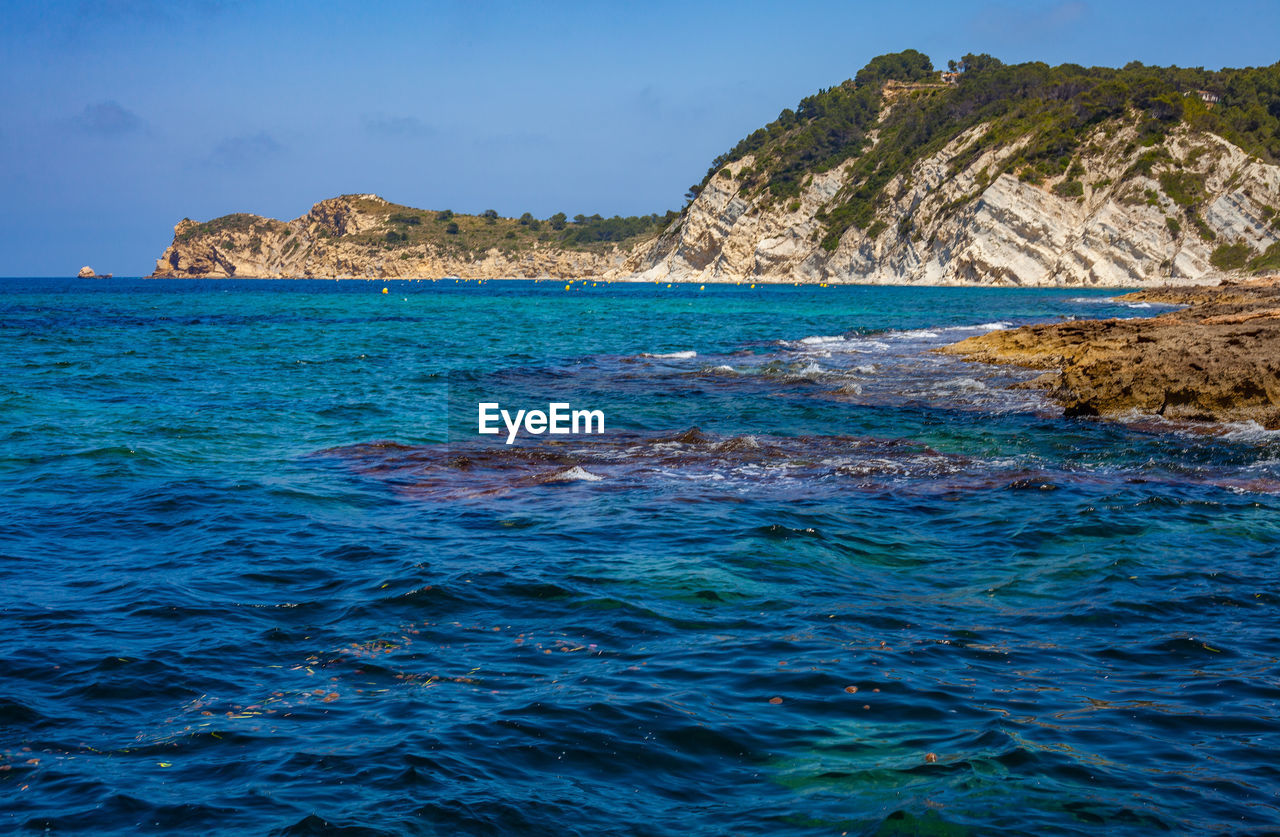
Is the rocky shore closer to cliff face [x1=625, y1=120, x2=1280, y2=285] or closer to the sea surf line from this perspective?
the sea surf line

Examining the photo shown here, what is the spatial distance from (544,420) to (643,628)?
36.9 feet

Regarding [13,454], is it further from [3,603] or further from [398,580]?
[398,580]

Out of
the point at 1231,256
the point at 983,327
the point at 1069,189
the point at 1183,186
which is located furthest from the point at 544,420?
the point at 1069,189

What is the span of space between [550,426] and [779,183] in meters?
124

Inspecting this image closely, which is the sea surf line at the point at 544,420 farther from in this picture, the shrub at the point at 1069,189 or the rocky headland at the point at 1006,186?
the shrub at the point at 1069,189

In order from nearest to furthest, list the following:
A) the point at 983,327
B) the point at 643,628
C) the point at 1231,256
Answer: the point at 643,628
the point at 983,327
the point at 1231,256

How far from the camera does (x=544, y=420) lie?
60.4 ft

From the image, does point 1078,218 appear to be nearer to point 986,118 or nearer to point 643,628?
point 986,118

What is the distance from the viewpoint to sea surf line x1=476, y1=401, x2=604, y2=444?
56.3 feet

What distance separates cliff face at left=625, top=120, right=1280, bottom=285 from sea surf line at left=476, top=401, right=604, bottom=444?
82.7 metres

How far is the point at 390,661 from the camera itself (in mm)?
6746

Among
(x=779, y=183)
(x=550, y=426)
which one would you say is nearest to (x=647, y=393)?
(x=550, y=426)

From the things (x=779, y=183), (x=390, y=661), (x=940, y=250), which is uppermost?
(x=779, y=183)

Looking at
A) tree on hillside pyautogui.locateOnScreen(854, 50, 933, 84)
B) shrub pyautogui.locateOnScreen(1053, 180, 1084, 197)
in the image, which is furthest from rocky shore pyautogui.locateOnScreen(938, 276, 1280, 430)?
tree on hillside pyautogui.locateOnScreen(854, 50, 933, 84)
